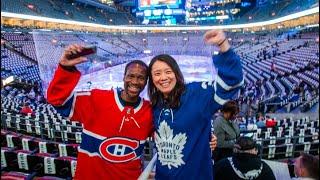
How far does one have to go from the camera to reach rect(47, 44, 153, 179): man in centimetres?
175

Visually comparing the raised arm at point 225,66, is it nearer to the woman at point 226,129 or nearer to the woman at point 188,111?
the woman at point 188,111

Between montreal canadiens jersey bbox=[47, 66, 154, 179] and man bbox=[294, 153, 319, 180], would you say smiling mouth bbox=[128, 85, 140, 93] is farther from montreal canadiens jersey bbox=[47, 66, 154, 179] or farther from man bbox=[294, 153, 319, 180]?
man bbox=[294, 153, 319, 180]

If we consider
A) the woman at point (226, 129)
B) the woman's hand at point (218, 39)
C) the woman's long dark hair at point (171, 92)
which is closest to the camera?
the woman's hand at point (218, 39)

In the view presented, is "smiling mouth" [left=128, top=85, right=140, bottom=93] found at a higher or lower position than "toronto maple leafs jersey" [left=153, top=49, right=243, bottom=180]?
higher

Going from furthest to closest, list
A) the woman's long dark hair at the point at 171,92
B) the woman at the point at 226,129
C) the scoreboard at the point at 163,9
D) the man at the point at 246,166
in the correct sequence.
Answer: the scoreboard at the point at 163,9 < the woman at the point at 226,129 < the man at the point at 246,166 < the woman's long dark hair at the point at 171,92

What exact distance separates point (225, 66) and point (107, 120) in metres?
0.62

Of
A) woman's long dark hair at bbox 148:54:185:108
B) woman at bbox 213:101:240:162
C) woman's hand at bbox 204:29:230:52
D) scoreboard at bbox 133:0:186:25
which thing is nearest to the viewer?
woman's hand at bbox 204:29:230:52

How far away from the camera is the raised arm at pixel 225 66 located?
160 cm

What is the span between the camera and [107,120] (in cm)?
177

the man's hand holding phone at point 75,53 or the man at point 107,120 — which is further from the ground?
the man's hand holding phone at point 75,53

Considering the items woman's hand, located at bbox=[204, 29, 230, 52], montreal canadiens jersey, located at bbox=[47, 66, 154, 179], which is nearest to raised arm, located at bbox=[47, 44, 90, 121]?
montreal canadiens jersey, located at bbox=[47, 66, 154, 179]

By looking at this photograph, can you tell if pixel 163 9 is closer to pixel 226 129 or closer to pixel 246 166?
pixel 226 129

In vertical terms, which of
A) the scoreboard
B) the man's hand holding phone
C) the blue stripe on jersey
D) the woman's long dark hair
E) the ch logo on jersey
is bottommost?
the ch logo on jersey

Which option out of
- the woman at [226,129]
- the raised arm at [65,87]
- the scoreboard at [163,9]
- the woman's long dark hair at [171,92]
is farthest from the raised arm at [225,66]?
the scoreboard at [163,9]
